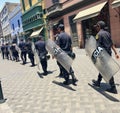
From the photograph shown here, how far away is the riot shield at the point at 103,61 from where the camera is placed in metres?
5.70

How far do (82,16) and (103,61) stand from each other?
14918mm

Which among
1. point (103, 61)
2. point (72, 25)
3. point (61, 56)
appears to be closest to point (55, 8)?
point (72, 25)

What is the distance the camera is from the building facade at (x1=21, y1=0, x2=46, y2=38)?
32250 millimetres

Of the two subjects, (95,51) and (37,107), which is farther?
(95,51)

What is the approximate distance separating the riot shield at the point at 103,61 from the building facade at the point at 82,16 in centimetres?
854

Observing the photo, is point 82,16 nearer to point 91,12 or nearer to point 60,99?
point 91,12

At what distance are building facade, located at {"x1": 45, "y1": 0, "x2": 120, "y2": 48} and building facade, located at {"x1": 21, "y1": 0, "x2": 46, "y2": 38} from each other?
93.1 inches

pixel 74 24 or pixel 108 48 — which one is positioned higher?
pixel 74 24

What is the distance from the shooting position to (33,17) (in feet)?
116

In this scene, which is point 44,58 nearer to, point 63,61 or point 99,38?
point 63,61

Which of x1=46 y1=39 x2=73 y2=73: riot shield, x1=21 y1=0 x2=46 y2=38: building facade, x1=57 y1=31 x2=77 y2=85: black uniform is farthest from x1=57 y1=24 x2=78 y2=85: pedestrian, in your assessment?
x1=21 y1=0 x2=46 y2=38: building facade

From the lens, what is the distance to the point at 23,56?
55.6 ft

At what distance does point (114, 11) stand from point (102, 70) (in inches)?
506

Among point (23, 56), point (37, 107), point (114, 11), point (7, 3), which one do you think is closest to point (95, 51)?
point (37, 107)
